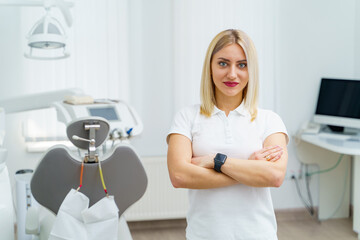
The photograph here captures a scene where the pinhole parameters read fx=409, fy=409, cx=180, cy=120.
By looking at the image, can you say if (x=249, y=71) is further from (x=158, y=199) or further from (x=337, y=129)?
(x=337, y=129)

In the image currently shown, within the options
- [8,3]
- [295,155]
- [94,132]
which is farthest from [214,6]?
[94,132]

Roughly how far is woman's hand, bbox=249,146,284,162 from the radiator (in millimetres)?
2034

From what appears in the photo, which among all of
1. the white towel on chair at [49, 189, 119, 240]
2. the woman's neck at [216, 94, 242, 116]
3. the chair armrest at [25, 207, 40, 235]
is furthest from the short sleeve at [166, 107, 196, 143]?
the chair armrest at [25, 207, 40, 235]

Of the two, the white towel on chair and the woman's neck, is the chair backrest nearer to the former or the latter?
the white towel on chair

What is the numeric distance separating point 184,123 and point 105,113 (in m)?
0.61

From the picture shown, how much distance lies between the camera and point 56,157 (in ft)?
5.16

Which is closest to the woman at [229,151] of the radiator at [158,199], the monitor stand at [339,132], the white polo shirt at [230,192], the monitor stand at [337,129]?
the white polo shirt at [230,192]

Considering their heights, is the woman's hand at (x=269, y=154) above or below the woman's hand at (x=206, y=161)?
above

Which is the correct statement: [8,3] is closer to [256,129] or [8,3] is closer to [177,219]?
[256,129]

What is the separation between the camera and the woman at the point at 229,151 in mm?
1349

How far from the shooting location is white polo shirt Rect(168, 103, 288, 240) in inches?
53.5

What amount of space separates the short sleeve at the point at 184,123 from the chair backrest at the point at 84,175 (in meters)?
0.28

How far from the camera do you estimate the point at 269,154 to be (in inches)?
53.6

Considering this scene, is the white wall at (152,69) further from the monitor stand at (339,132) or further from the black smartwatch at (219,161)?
the black smartwatch at (219,161)
